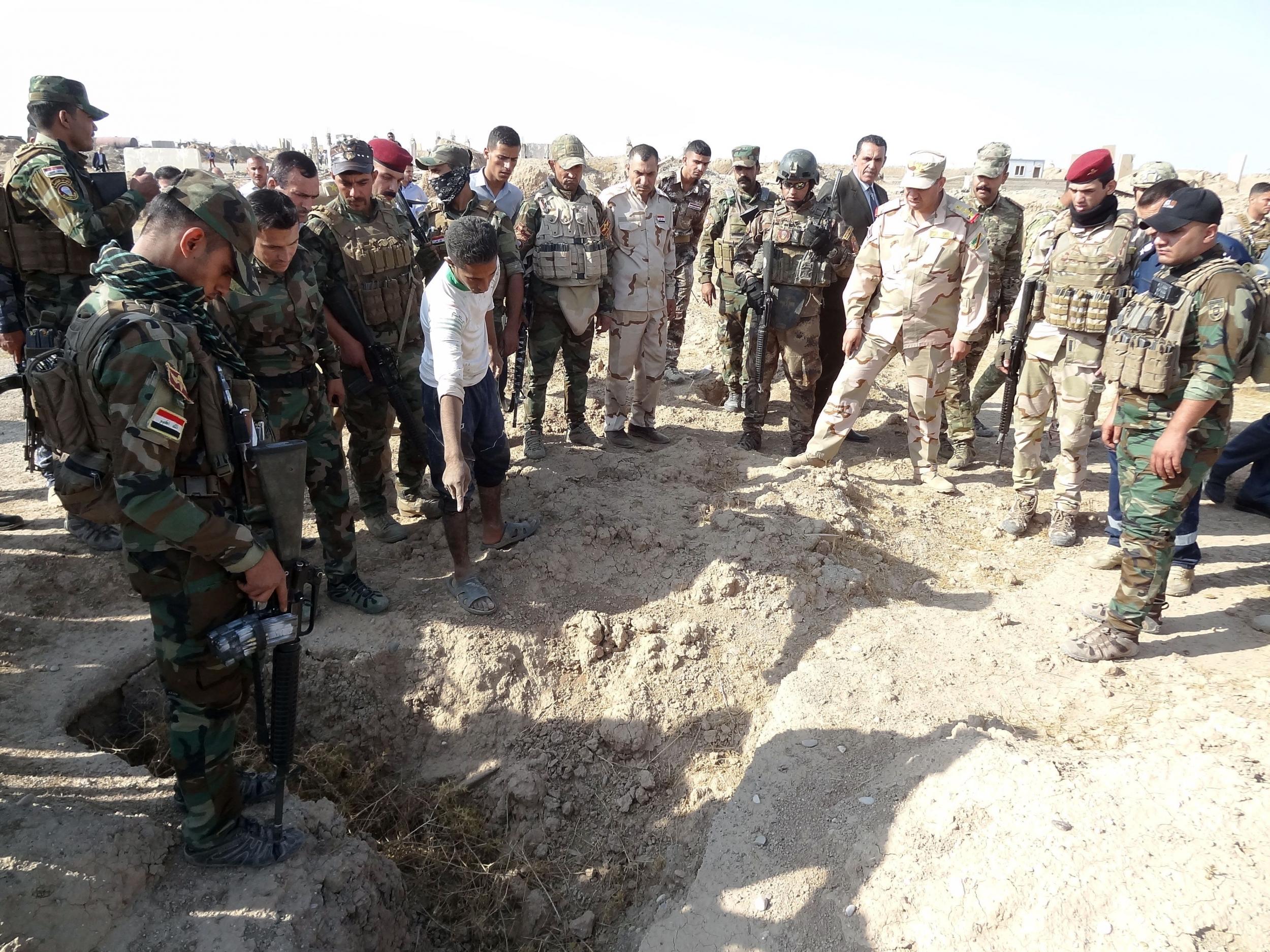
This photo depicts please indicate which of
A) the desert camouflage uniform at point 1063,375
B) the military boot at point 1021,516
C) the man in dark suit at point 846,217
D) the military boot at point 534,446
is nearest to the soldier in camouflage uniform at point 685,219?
the man in dark suit at point 846,217

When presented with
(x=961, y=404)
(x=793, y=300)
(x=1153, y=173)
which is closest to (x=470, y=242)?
(x=793, y=300)

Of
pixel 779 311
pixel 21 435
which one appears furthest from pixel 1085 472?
pixel 21 435

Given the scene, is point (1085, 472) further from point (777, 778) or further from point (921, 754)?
point (777, 778)

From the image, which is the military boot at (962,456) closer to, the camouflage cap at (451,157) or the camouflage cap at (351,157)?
the camouflage cap at (451,157)

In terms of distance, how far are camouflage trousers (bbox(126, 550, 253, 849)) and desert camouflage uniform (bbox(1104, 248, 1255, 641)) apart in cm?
391

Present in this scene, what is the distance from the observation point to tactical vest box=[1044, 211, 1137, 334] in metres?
4.44

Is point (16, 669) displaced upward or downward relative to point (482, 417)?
downward

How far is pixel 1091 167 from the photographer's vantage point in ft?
14.1

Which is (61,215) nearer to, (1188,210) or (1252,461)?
(1188,210)

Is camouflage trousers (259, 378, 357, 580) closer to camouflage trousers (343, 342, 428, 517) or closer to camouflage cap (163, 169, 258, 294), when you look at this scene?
camouflage trousers (343, 342, 428, 517)

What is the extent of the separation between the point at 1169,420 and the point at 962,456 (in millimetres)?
2504

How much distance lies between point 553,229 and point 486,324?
64.6 inches

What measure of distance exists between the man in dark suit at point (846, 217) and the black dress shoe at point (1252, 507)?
10.0 feet

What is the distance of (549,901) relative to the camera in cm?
293
